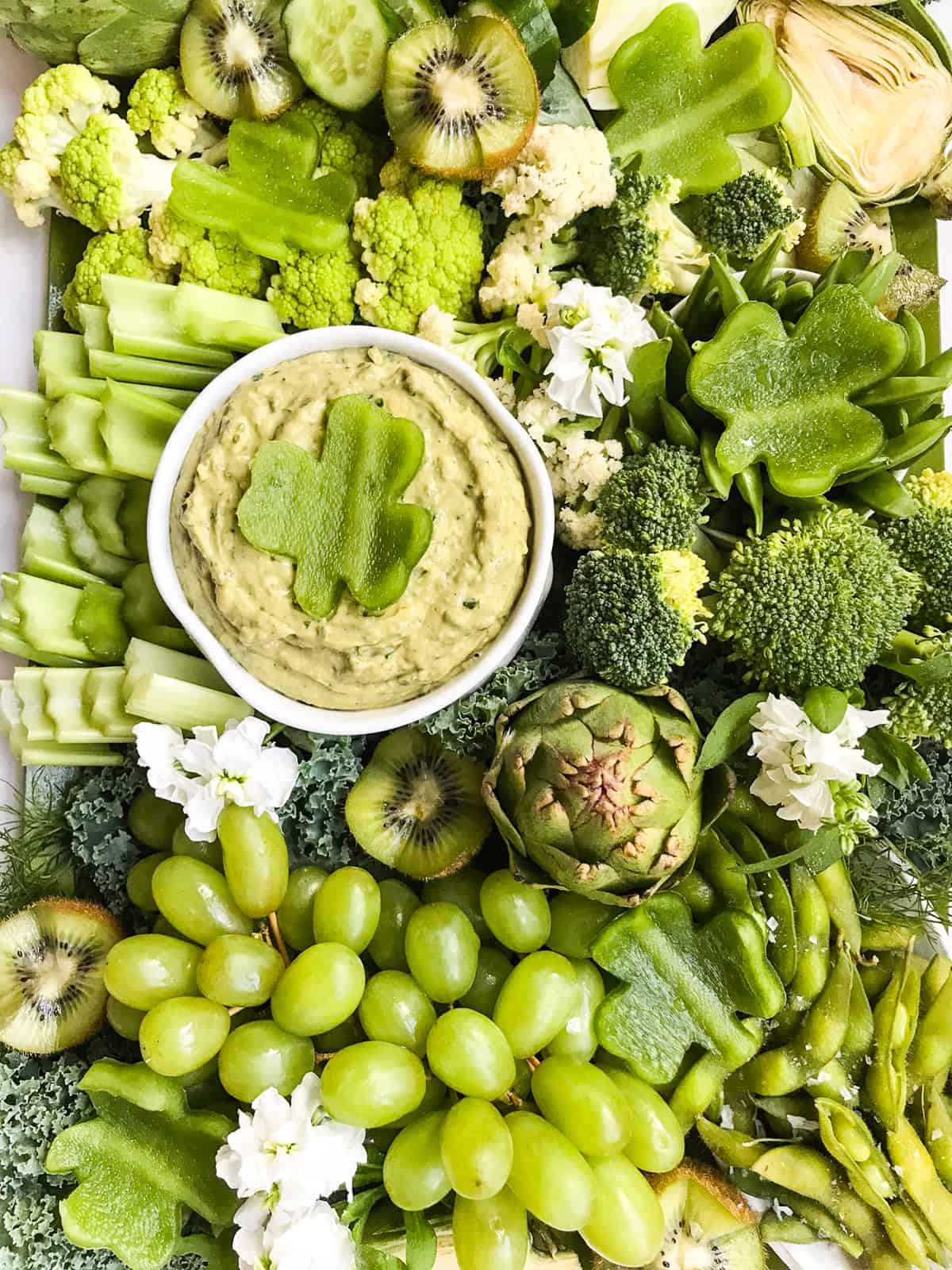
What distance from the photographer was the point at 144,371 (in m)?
1.66

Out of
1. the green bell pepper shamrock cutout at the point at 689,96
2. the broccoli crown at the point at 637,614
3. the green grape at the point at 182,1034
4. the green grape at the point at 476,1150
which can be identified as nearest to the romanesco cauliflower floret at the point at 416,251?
the green bell pepper shamrock cutout at the point at 689,96

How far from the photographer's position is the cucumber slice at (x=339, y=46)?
1.60 meters

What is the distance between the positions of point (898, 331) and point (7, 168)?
147 centimetres

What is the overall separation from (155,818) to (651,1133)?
3.09 feet

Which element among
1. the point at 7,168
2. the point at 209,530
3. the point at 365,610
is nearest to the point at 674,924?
the point at 365,610

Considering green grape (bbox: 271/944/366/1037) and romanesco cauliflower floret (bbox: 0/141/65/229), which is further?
romanesco cauliflower floret (bbox: 0/141/65/229)

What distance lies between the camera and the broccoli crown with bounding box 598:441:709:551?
1579 millimetres

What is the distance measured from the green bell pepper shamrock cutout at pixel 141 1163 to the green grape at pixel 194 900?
0.73ft

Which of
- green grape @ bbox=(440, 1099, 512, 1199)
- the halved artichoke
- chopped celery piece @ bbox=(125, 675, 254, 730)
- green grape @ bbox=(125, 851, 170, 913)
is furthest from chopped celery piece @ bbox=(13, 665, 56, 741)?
the halved artichoke

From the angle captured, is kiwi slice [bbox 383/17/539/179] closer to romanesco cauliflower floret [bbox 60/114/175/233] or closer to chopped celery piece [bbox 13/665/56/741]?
romanesco cauliflower floret [bbox 60/114/175/233]

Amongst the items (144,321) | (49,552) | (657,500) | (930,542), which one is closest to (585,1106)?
(657,500)

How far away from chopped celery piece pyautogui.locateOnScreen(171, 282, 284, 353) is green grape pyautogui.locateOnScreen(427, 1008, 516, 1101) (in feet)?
3.54

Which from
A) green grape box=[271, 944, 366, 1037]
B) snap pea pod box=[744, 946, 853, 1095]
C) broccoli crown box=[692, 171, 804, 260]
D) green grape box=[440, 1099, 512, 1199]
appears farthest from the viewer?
broccoli crown box=[692, 171, 804, 260]

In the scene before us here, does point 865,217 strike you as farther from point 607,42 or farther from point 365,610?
point 365,610
